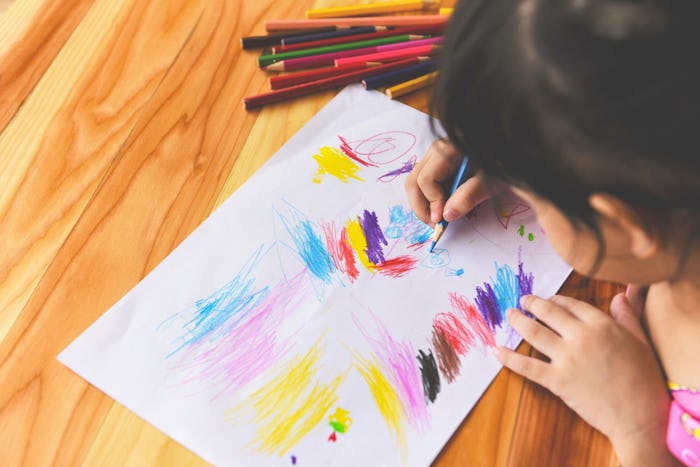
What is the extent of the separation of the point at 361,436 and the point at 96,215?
35 cm

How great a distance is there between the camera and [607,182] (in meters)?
0.43

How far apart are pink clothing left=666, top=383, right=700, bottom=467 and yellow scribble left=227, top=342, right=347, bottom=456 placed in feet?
Result: 0.90

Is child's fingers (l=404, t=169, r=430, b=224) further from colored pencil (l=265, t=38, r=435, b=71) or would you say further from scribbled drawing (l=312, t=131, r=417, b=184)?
colored pencil (l=265, t=38, r=435, b=71)

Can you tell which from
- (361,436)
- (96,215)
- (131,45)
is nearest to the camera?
(361,436)

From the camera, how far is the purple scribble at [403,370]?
21.4 inches

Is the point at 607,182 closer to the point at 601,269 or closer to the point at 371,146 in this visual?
the point at 601,269

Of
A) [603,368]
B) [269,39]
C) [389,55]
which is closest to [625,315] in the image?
[603,368]

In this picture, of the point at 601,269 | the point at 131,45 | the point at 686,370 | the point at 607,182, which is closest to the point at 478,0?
the point at 607,182

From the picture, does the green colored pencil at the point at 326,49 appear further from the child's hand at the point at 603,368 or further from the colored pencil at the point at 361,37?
the child's hand at the point at 603,368

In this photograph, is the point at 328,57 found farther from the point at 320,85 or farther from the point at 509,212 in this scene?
the point at 509,212

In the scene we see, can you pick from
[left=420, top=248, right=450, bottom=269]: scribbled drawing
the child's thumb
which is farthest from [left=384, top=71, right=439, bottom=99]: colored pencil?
the child's thumb

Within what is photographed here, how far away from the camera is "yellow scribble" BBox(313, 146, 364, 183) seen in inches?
27.5

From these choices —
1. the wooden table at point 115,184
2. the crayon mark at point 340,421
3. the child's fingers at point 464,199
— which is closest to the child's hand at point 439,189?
the child's fingers at point 464,199

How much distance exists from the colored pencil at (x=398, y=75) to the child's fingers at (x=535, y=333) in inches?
12.6
